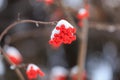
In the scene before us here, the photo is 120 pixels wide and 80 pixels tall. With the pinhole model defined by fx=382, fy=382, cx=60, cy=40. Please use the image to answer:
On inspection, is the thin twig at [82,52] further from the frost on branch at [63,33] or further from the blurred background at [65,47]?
the blurred background at [65,47]

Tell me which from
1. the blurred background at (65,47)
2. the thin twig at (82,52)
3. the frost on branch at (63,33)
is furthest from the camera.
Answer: the blurred background at (65,47)

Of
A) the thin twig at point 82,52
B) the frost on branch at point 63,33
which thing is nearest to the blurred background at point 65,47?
the thin twig at point 82,52

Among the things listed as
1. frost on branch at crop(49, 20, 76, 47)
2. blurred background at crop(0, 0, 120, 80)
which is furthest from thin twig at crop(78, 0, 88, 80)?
blurred background at crop(0, 0, 120, 80)

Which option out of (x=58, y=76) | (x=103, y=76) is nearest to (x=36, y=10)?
(x=103, y=76)

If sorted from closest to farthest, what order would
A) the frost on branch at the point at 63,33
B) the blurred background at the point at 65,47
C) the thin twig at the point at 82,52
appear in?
the frost on branch at the point at 63,33, the thin twig at the point at 82,52, the blurred background at the point at 65,47

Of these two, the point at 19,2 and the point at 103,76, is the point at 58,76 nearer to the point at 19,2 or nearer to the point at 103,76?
the point at 103,76

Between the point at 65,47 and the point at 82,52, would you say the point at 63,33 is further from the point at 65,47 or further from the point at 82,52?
the point at 65,47

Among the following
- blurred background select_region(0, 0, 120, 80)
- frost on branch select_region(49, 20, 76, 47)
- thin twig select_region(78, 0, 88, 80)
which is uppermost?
blurred background select_region(0, 0, 120, 80)

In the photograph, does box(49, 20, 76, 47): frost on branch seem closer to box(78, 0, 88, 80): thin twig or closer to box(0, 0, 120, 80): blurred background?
box(78, 0, 88, 80): thin twig
